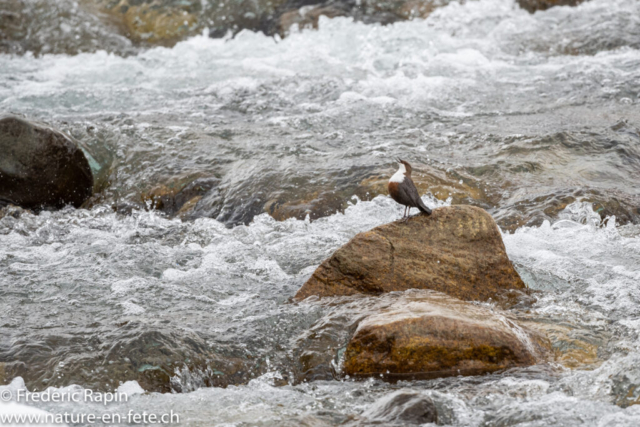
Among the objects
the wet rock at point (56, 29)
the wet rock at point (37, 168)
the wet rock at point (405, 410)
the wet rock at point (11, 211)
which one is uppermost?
the wet rock at point (56, 29)

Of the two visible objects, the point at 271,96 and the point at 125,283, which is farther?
the point at 271,96

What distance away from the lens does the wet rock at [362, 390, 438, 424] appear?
3.10 metres

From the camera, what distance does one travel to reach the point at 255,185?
6.43 m

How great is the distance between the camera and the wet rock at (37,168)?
638 centimetres

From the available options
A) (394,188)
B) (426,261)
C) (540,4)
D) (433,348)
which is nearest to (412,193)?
(394,188)

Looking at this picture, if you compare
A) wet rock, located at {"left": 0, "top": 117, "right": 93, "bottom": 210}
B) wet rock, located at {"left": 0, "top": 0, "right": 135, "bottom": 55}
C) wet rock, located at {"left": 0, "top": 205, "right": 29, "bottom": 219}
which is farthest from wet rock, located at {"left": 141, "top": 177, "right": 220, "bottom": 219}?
wet rock, located at {"left": 0, "top": 0, "right": 135, "bottom": 55}

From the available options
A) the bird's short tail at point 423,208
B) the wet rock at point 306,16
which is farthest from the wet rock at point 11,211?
the wet rock at point 306,16

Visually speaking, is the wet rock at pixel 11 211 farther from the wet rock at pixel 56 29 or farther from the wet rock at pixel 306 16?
the wet rock at pixel 306 16

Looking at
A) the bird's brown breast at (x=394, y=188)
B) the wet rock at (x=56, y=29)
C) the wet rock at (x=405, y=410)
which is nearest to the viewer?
the wet rock at (x=405, y=410)

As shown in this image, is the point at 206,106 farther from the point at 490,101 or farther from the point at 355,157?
the point at 490,101

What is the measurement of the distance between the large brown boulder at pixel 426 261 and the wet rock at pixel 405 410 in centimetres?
130

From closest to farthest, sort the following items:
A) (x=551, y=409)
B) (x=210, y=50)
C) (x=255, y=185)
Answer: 1. (x=551, y=409)
2. (x=255, y=185)
3. (x=210, y=50)

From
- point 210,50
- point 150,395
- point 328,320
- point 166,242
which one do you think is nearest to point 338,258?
point 328,320

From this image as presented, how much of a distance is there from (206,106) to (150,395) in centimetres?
546
